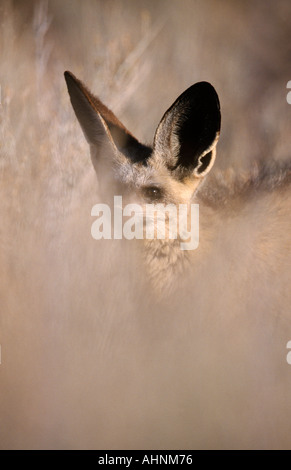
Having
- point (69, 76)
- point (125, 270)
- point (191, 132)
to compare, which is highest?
point (69, 76)

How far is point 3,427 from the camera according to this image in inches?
41.1

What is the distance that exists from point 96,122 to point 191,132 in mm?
208

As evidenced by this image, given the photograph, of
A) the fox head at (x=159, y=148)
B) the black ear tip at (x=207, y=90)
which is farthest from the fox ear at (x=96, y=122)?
the black ear tip at (x=207, y=90)

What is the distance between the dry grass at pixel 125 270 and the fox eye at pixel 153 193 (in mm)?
148

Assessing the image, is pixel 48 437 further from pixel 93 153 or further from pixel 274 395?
pixel 93 153

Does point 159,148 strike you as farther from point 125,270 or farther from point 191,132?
point 125,270

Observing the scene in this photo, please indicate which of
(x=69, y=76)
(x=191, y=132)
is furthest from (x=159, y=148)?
(x=69, y=76)

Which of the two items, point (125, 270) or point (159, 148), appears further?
point (125, 270)

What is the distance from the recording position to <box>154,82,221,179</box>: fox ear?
79cm

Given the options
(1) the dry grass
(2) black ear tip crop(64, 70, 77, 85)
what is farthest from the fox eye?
(2) black ear tip crop(64, 70, 77, 85)

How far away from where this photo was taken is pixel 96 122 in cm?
87

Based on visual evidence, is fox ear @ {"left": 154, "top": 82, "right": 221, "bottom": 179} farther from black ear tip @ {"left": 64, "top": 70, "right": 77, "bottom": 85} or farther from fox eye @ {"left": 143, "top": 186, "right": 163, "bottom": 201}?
black ear tip @ {"left": 64, "top": 70, "right": 77, "bottom": 85}

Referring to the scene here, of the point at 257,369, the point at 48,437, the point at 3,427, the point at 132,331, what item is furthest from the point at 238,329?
the point at 3,427

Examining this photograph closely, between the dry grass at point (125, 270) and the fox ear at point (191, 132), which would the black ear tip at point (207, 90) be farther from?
the dry grass at point (125, 270)
